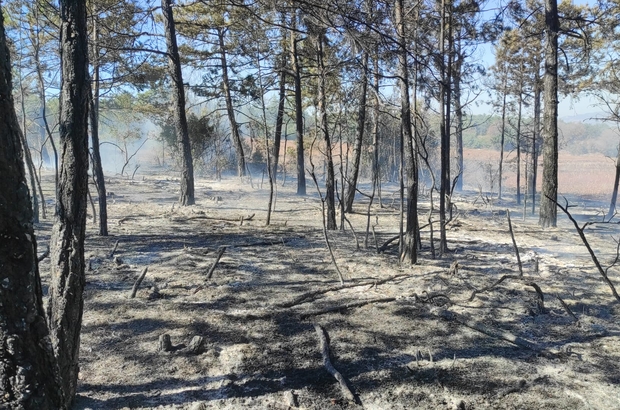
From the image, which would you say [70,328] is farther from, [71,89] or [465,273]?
[465,273]

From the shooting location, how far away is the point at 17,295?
5.68 ft

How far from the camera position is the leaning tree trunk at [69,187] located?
2.82m

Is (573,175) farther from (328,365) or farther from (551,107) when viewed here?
(328,365)

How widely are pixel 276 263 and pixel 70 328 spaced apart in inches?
181

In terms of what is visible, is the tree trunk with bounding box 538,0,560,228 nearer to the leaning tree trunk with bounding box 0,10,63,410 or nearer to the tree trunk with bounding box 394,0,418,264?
the tree trunk with bounding box 394,0,418,264

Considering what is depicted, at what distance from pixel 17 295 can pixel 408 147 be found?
558 cm

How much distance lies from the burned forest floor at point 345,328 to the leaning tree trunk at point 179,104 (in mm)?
4493

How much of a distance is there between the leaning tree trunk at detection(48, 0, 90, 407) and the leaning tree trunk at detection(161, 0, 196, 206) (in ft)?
31.6

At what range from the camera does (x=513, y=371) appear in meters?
3.77

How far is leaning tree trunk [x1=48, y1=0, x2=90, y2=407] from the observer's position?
282 cm

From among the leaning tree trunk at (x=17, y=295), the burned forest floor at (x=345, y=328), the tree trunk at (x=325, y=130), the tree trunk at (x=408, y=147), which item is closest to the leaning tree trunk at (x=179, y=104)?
the burned forest floor at (x=345, y=328)

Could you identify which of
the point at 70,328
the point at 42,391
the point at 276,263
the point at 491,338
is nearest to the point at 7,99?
the point at 42,391

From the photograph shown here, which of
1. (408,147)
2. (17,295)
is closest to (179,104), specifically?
(408,147)

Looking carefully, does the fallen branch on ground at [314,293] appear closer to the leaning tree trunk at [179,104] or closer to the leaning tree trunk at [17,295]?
the leaning tree trunk at [17,295]
